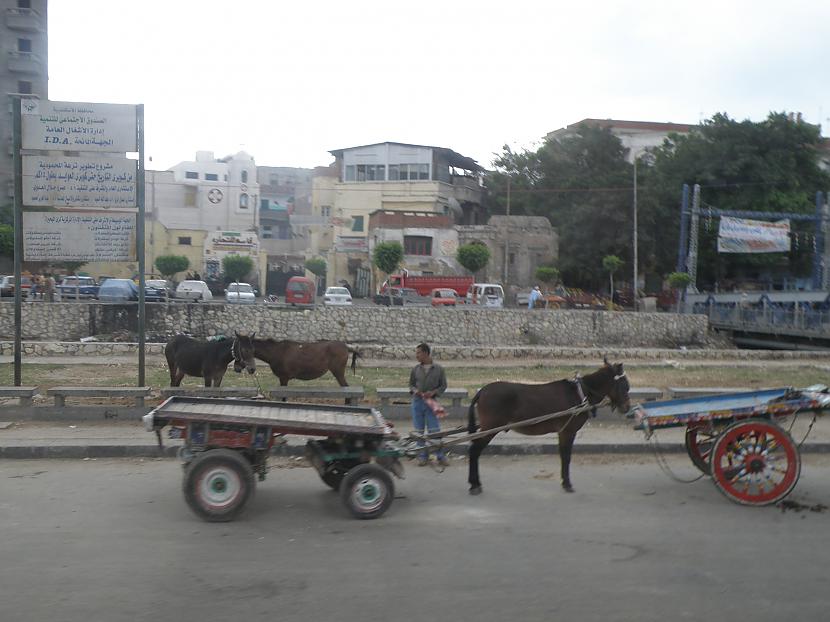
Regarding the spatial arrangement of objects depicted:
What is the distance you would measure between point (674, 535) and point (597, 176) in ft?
174

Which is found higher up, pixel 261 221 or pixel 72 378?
pixel 261 221

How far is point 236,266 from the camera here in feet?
172

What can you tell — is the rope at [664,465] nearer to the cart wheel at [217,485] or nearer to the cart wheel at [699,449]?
the cart wheel at [699,449]

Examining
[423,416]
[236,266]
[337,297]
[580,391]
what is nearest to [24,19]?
[236,266]

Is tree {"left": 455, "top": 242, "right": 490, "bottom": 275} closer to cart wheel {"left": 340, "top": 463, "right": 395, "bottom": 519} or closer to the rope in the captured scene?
the rope

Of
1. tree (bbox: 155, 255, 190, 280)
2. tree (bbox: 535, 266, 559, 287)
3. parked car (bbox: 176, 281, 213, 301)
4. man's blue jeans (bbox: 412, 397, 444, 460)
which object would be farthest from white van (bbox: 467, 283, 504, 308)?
man's blue jeans (bbox: 412, 397, 444, 460)

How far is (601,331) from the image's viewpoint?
35.0 meters

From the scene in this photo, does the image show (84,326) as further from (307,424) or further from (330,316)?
(307,424)

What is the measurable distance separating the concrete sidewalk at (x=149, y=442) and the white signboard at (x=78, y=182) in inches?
154

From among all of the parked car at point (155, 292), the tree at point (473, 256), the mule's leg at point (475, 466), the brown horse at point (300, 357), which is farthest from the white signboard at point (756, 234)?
the mule's leg at point (475, 466)

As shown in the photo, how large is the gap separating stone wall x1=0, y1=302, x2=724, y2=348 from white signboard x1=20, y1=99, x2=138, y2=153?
16.2m

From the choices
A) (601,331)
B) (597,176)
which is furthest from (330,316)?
(597,176)

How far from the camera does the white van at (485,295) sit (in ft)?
140

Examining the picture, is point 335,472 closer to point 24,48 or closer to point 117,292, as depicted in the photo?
point 117,292
